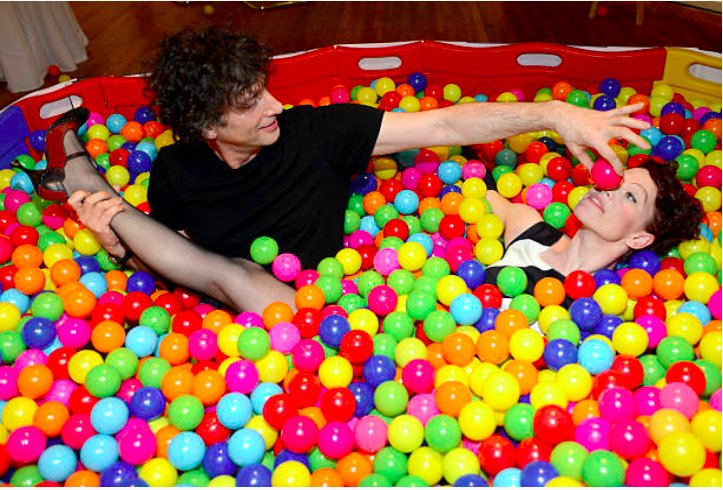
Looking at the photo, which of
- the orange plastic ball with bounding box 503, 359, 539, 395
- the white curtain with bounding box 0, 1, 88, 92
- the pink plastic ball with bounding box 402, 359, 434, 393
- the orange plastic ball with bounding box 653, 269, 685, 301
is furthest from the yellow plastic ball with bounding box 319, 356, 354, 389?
the white curtain with bounding box 0, 1, 88, 92

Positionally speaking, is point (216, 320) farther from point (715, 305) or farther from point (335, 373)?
point (715, 305)

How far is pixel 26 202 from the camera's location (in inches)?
86.0

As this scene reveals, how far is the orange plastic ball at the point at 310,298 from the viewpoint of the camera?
1.69 m

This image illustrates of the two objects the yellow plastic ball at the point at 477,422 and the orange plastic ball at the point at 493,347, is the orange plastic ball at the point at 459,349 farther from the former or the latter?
the yellow plastic ball at the point at 477,422

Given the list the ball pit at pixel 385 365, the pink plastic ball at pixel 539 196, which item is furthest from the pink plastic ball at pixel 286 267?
the pink plastic ball at pixel 539 196

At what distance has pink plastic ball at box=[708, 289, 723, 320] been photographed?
5.22ft

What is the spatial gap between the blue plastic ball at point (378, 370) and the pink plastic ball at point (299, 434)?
0.18 m

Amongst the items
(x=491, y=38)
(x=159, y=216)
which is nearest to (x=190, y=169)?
(x=159, y=216)

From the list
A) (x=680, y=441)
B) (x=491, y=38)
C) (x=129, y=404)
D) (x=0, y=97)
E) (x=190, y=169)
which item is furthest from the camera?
(x=491, y=38)

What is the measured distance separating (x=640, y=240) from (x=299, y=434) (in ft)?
2.88

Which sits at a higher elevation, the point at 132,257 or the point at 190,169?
the point at 190,169

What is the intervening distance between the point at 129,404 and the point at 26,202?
962 millimetres

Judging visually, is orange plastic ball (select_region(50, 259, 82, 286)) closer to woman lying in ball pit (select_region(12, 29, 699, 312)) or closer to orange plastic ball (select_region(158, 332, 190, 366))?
woman lying in ball pit (select_region(12, 29, 699, 312))

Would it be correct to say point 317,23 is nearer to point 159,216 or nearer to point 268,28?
point 268,28
